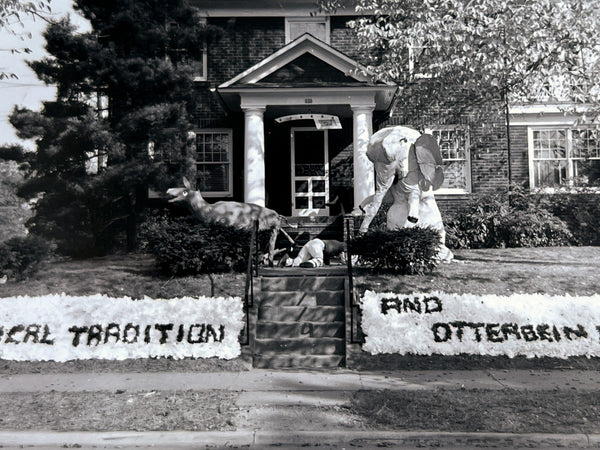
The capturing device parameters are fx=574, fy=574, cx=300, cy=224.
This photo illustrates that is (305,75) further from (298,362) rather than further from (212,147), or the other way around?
(298,362)

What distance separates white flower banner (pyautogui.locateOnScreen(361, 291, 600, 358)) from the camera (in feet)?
27.9

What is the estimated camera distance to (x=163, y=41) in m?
16.0

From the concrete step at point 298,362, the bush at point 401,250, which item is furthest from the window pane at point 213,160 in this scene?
the concrete step at point 298,362

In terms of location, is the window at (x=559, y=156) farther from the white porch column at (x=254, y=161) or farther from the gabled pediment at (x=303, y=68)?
the white porch column at (x=254, y=161)

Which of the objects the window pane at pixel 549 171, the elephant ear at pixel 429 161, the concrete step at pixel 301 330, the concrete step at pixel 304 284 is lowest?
the concrete step at pixel 301 330

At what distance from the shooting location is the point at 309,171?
18.4m

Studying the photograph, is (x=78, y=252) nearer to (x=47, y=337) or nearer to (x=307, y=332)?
(x=47, y=337)

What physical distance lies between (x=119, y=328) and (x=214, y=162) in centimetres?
1040

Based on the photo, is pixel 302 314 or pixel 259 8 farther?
pixel 259 8

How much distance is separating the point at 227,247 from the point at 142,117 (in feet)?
19.3

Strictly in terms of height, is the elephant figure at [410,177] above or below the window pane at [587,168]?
below

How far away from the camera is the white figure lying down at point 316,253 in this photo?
37.6 feet

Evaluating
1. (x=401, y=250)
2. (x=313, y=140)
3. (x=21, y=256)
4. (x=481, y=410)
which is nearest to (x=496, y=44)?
(x=401, y=250)

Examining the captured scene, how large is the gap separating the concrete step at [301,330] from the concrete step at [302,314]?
190 mm
